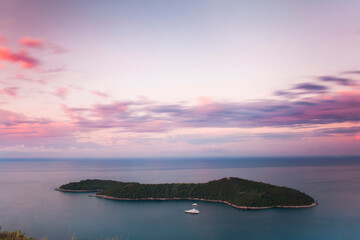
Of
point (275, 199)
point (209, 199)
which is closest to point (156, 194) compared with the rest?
point (209, 199)

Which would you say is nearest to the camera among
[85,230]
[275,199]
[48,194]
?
[85,230]

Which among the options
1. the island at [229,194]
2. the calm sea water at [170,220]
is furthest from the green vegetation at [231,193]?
the calm sea water at [170,220]

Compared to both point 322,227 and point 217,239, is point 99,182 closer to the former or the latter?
point 217,239

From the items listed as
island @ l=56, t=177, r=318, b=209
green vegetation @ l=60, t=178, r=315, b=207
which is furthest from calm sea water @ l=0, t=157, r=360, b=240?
green vegetation @ l=60, t=178, r=315, b=207

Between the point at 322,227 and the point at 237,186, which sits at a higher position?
the point at 237,186

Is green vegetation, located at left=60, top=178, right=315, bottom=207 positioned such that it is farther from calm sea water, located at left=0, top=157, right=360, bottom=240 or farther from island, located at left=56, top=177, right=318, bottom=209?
calm sea water, located at left=0, top=157, right=360, bottom=240

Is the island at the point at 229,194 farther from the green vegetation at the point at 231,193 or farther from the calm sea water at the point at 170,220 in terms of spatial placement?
the calm sea water at the point at 170,220

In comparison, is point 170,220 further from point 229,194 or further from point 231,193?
point 231,193
